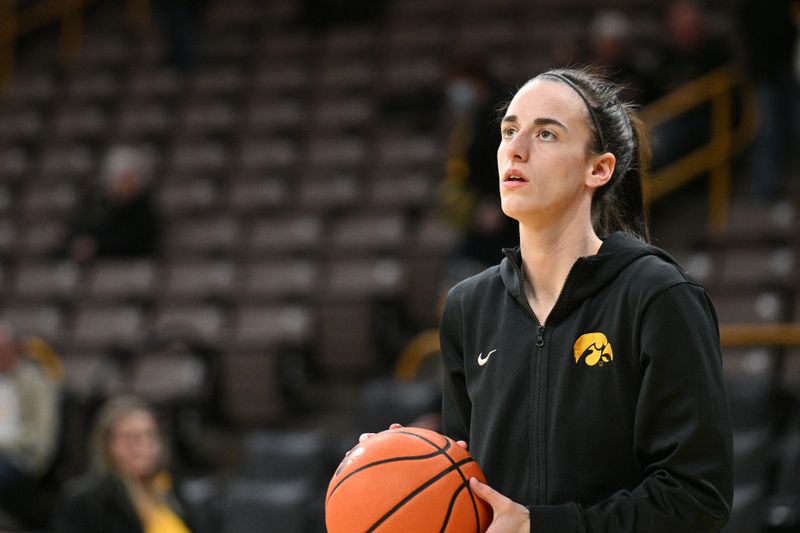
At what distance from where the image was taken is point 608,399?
205cm

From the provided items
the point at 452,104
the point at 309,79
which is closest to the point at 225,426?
the point at 452,104

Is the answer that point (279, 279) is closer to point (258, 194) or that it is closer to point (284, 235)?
point (284, 235)

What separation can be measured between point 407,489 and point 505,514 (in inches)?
6.1

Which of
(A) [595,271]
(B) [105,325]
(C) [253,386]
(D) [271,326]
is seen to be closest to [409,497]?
(A) [595,271]

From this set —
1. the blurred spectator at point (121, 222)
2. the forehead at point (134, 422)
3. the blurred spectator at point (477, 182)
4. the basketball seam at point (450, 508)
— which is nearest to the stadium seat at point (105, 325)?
the blurred spectator at point (121, 222)

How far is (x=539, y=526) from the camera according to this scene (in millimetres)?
1953

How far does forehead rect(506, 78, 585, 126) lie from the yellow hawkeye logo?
0.35 meters

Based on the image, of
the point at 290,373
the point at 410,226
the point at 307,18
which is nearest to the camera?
the point at 290,373

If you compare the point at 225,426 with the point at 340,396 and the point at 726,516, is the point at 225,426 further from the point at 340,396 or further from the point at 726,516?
the point at 726,516

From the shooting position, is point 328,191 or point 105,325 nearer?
point 105,325

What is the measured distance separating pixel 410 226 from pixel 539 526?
240 inches

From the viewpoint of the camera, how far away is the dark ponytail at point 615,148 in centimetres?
218

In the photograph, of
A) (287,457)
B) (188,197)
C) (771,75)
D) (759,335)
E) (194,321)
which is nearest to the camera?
(759,335)

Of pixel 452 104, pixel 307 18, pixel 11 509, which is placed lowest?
pixel 11 509
